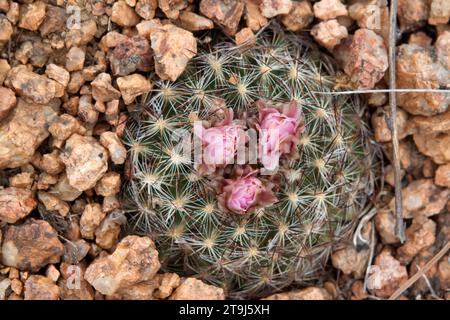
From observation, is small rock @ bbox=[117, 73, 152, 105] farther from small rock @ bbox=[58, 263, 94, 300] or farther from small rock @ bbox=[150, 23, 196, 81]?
small rock @ bbox=[58, 263, 94, 300]

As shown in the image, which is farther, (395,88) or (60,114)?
(395,88)

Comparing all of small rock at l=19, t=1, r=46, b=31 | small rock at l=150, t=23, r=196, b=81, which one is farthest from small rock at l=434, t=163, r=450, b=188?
small rock at l=19, t=1, r=46, b=31

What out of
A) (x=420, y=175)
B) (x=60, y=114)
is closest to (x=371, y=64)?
(x=420, y=175)

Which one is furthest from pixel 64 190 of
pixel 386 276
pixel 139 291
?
pixel 386 276

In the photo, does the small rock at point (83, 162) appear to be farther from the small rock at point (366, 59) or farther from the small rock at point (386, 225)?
the small rock at point (386, 225)

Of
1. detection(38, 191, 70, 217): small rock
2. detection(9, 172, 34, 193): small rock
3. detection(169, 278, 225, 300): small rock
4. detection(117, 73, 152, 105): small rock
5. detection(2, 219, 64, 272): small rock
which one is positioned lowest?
detection(169, 278, 225, 300): small rock

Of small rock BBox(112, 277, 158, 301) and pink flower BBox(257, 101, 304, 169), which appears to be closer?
pink flower BBox(257, 101, 304, 169)
